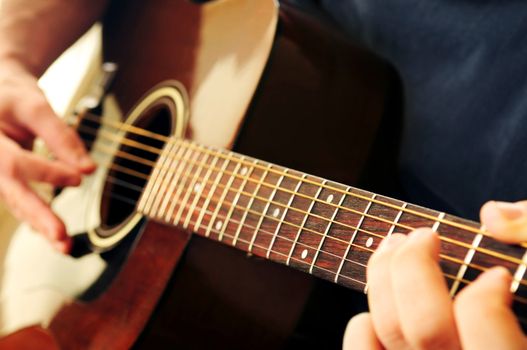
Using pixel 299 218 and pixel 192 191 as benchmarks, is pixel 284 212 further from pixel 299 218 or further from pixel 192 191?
pixel 192 191

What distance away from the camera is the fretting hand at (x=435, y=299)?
35 centimetres

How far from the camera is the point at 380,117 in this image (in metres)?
0.78

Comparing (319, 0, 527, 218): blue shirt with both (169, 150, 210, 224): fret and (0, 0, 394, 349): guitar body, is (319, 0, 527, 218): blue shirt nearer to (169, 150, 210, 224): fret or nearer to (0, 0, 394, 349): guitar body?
(0, 0, 394, 349): guitar body

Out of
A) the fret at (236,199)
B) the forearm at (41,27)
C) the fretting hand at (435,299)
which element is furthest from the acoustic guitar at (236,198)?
the forearm at (41,27)

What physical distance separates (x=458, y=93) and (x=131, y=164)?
591mm

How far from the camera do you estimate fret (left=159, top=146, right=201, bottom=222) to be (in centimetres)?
72

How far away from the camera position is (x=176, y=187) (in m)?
0.74

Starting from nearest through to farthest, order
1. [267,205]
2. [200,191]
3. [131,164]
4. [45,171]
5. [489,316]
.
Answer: [489,316] < [267,205] < [200,191] < [45,171] < [131,164]

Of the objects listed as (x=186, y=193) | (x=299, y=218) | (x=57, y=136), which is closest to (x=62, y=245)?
(x=57, y=136)

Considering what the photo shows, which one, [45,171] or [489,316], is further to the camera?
[45,171]

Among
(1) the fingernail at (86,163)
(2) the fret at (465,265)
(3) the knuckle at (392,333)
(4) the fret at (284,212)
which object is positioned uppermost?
(2) the fret at (465,265)

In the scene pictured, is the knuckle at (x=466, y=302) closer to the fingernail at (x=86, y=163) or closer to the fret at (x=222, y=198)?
the fret at (x=222, y=198)

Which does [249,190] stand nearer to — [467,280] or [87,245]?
[467,280]

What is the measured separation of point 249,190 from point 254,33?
0.94 feet
